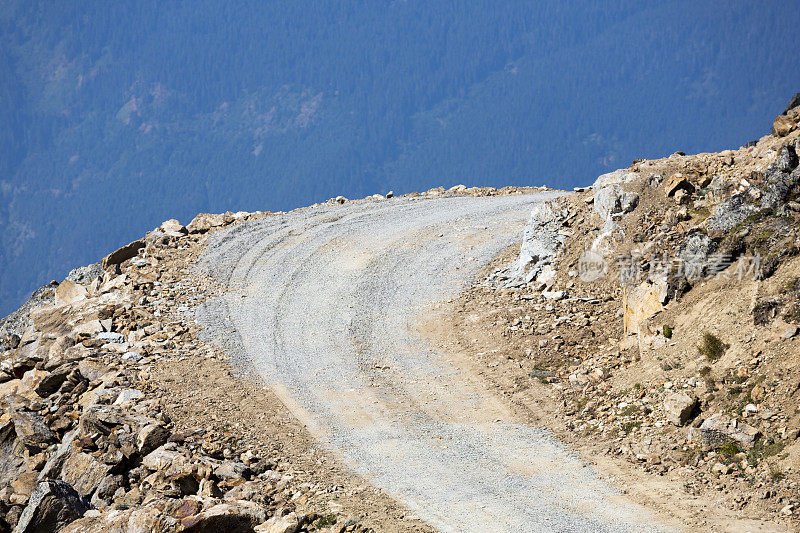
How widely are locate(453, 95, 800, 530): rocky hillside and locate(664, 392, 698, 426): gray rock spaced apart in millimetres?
30

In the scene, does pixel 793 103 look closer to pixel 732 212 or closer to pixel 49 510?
pixel 732 212

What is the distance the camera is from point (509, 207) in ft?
114

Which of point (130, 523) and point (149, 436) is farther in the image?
point (149, 436)

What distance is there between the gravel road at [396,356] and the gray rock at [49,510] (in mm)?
5532

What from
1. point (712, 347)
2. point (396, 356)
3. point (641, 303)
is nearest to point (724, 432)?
Answer: point (712, 347)

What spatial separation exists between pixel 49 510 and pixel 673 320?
1490 cm

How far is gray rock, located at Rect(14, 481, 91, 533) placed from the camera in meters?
14.7

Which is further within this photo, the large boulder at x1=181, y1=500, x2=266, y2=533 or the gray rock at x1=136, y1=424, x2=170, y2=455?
the gray rock at x1=136, y1=424, x2=170, y2=455

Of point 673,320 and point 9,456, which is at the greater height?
point 673,320

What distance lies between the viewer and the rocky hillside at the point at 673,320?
14102 mm

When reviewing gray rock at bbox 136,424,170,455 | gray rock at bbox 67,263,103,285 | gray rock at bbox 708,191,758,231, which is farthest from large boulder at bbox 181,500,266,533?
gray rock at bbox 67,263,103,285

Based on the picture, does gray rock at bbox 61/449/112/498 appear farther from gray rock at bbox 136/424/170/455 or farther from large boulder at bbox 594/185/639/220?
large boulder at bbox 594/185/639/220

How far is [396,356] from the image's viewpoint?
2191 cm

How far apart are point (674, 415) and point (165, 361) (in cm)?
1442
